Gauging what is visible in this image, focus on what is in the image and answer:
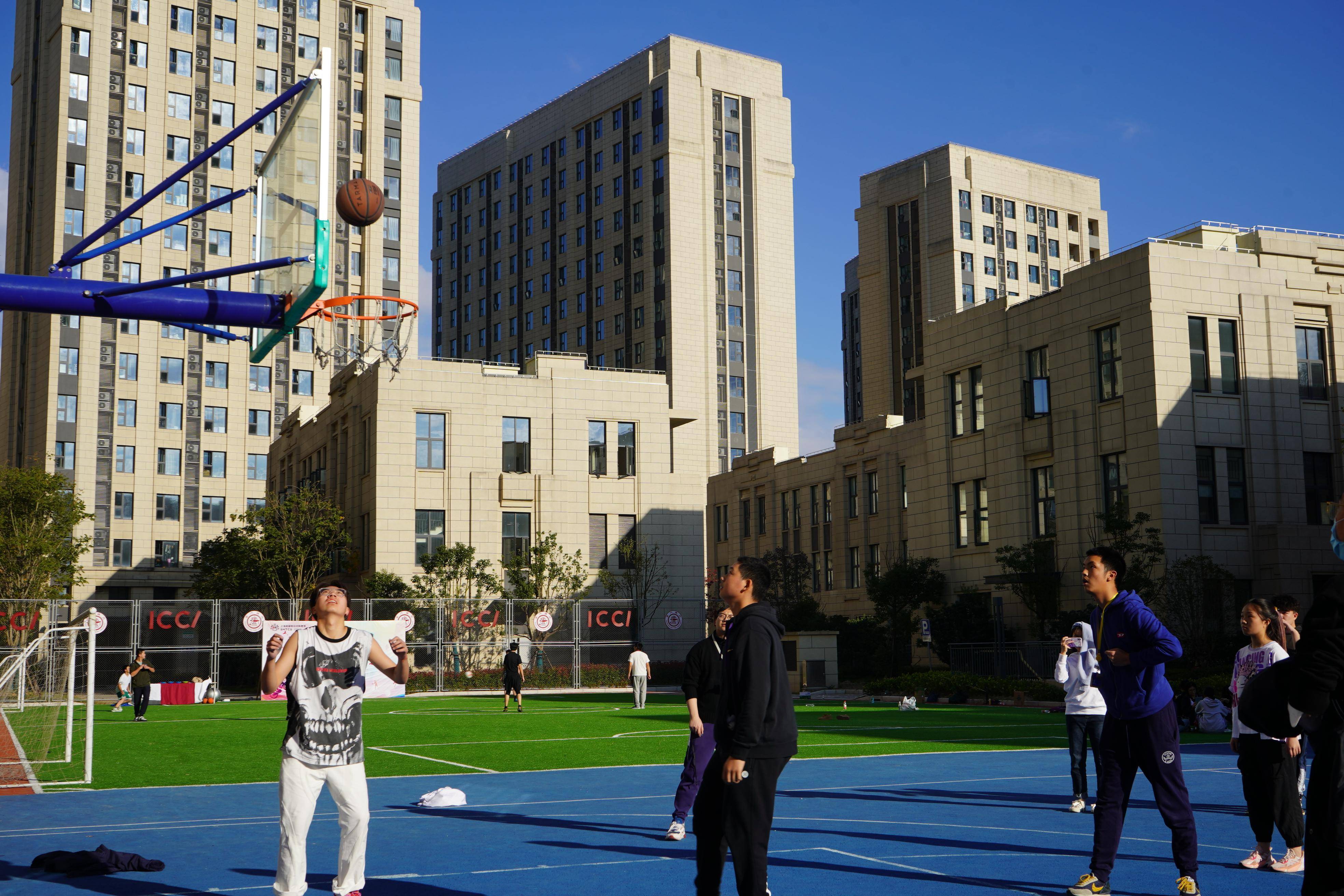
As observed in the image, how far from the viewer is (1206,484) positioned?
150ft

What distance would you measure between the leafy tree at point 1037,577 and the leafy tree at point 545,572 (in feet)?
71.7

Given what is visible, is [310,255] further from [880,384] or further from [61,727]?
[880,384]

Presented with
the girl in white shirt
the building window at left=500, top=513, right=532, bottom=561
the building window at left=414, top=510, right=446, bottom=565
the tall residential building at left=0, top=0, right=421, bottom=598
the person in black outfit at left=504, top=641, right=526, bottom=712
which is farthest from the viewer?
the tall residential building at left=0, top=0, right=421, bottom=598

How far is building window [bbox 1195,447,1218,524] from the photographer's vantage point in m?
45.5

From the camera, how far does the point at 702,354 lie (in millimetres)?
100500

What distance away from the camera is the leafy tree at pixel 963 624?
167 ft

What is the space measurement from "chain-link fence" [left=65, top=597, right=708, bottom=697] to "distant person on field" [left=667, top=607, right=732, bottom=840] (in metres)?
38.6

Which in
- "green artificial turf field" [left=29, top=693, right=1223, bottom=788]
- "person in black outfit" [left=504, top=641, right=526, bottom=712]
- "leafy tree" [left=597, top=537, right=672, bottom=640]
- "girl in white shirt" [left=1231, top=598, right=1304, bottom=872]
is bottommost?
"green artificial turf field" [left=29, top=693, right=1223, bottom=788]

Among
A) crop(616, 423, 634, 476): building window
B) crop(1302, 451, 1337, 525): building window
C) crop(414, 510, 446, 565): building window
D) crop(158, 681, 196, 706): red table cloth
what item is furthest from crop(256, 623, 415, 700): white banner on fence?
crop(1302, 451, 1337, 525): building window

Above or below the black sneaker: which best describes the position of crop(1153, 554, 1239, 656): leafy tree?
above

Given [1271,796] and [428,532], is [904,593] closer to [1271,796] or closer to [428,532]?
[428,532]

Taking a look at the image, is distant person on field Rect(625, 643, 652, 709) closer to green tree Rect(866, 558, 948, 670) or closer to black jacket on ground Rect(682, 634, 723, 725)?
green tree Rect(866, 558, 948, 670)

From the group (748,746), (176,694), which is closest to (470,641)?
(176,694)

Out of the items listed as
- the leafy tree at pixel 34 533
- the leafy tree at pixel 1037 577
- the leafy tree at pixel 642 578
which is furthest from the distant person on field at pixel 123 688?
the leafy tree at pixel 1037 577
